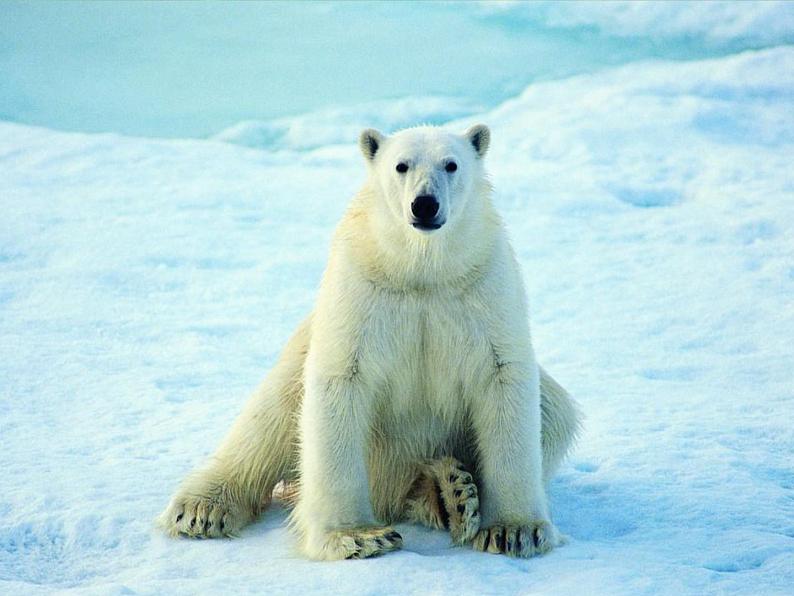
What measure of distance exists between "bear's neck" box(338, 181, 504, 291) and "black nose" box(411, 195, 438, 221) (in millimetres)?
85

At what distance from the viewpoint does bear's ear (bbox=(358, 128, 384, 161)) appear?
382 centimetres

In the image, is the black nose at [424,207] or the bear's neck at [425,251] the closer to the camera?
the black nose at [424,207]

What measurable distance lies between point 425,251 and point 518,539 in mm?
1014

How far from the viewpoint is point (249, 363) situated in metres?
6.31

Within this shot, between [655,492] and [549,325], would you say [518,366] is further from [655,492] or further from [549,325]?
[549,325]

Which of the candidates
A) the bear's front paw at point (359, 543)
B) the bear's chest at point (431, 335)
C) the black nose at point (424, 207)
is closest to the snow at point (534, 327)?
the bear's front paw at point (359, 543)

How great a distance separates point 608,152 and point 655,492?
7.15 meters

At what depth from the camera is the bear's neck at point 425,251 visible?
3.45 metres

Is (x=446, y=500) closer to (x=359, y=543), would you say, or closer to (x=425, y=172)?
(x=359, y=543)

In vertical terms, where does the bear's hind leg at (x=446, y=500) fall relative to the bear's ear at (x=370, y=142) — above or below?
below

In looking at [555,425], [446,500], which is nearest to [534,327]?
[555,425]

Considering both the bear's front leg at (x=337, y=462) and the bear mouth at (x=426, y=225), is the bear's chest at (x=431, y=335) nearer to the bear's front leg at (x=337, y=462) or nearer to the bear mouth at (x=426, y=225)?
the bear's front leg at (x=337, y=462)

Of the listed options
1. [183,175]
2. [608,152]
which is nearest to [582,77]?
[608,152]

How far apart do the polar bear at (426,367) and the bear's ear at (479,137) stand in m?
0.12
